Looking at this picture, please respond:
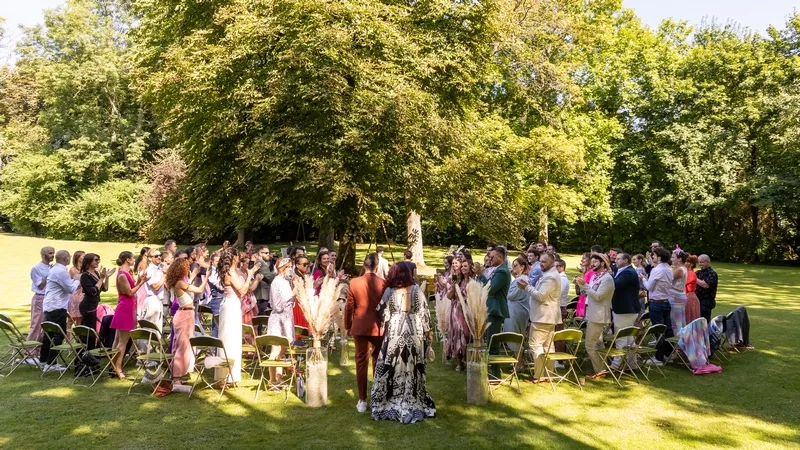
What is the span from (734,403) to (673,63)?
108ft

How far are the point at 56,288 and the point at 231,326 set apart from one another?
321 centimetres

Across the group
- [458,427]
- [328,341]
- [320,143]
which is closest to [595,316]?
[458,427]

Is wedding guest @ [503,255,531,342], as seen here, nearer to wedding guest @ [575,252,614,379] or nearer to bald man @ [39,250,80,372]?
wedding guest @ [575,252,614,379]

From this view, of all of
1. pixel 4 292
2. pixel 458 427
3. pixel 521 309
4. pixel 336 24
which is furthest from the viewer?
pixel 4 292

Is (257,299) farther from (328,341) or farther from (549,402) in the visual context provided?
(549,402)

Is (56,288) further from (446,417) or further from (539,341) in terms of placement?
(539,341)

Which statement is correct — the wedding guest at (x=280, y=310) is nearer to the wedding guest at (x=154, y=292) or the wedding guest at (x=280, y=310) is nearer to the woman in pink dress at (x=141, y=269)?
the wedding guest at (x=154, y=292)

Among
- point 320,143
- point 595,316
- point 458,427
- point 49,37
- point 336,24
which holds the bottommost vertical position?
point 458,427

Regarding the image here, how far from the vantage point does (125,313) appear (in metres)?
8.86

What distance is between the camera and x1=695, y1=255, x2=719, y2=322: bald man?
1078 centimetres

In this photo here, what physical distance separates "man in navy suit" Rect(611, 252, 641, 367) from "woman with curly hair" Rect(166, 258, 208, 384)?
260 inches

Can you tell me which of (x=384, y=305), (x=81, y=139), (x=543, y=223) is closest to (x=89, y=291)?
(x=384, y=305)

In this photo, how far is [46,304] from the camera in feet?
30.5

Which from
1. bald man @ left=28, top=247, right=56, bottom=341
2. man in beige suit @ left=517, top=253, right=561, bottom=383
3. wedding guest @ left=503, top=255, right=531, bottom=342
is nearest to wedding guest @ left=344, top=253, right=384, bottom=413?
man in beige suit @ left=517, top=253, right=561, bottom=383
